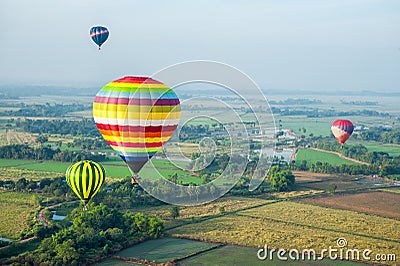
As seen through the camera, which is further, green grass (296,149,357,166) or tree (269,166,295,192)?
green grass (296,149,357,166)

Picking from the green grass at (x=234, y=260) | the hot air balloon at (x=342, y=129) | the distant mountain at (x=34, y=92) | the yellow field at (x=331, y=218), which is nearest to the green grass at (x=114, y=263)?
the green grass at (x=234, y=260)

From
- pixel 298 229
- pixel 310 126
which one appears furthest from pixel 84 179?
pixel 310 126

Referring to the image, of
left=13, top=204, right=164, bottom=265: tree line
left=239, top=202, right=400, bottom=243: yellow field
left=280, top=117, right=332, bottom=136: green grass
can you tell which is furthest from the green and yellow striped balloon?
left=280, top=117, right=332, bottom=136: green grass

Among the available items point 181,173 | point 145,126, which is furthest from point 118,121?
point 181,173

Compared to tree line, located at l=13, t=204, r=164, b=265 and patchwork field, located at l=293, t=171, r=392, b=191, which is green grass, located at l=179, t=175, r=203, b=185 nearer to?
patchwork field, located at l=293, t=171, r=392, b=191

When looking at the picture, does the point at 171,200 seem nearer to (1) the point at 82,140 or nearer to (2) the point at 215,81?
(2) the point at 215,81

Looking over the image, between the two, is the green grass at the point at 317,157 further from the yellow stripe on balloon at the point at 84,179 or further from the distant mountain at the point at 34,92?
the distant mountain at the point at 34,92
